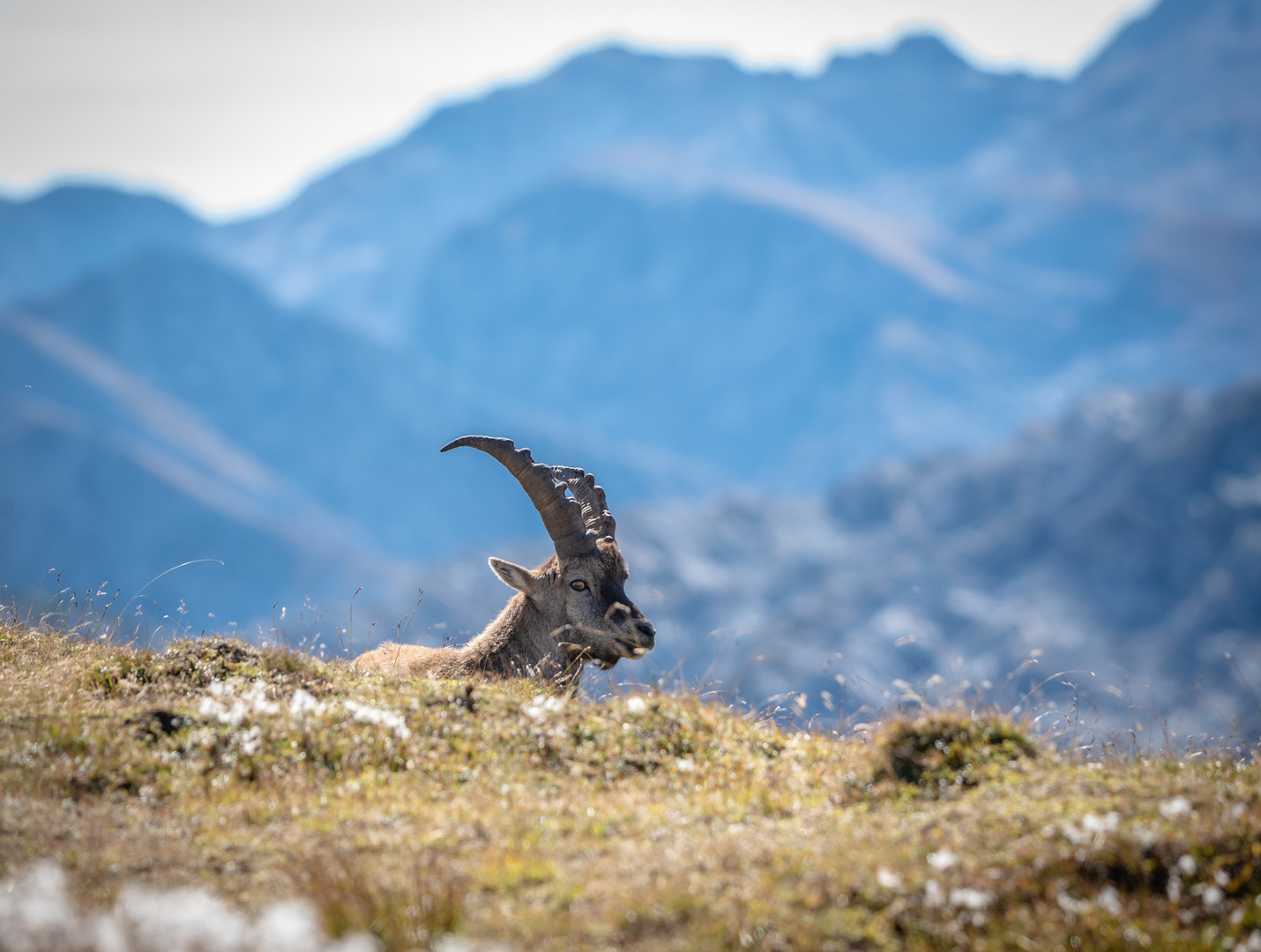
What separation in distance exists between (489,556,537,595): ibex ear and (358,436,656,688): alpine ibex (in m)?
0.01

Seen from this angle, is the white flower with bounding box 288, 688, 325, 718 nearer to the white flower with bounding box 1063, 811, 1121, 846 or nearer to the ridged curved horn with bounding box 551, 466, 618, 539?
the ridged curved horn with bounding box 551, 466, 618, 539

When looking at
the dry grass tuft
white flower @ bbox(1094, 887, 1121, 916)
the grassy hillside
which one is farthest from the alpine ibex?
white flower @ bbox(1094, 887, 1121, 916)

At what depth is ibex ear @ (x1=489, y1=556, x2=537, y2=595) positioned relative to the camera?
1350cm

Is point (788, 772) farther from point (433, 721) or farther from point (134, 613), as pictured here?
point (134, 613)

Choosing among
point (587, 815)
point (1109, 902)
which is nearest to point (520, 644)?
point (587, 815)

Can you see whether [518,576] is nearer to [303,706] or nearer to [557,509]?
[557,509]

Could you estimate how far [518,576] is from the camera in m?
13.5

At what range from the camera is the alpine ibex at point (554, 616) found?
43.0ft

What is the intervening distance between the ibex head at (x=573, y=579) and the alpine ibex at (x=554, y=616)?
1cm

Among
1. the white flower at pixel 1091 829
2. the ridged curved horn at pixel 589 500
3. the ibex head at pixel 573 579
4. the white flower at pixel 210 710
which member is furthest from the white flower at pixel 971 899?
the ridged curved horn at pixel 589 500

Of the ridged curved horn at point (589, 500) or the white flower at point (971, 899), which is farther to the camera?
the ridged curved horn at point (589, 500)

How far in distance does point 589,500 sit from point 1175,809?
8.43 meters

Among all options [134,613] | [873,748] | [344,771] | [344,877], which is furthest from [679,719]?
[134,613]

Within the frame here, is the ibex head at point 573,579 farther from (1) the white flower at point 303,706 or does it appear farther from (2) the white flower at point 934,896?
(2) the white flower at point 934,896
